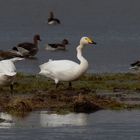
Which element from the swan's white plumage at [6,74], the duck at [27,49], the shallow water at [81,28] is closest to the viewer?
the swan's white plumage at [6,74]

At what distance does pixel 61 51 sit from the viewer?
32.1 meters

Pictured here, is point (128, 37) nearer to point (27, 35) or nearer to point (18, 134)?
point (27, 35)

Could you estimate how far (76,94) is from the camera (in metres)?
18.0

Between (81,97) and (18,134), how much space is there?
2908mm

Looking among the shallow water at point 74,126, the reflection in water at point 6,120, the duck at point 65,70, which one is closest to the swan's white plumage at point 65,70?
the duck at point 65,70

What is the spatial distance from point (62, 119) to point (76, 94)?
3.37 m

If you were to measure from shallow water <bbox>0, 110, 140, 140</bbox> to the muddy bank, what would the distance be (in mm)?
377

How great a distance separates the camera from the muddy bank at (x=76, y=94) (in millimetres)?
15703

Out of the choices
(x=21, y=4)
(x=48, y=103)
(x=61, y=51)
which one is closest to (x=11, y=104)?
(x=48, y=103)

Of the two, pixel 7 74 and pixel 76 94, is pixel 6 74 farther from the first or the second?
pixel 76 94

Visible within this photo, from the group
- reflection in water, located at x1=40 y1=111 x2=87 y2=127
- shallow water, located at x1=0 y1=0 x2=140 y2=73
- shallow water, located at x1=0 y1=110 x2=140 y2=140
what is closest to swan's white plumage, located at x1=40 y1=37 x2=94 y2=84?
shallow water, located at x1=0 y1=110 x2=140 y2=140

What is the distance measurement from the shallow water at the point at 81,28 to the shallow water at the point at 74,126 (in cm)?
924

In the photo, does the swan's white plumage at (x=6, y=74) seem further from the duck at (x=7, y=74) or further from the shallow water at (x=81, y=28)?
the shallow water at (x=81, y=28)

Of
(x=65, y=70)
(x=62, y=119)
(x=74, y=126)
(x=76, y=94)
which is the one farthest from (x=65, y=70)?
(x=74, y=126)
